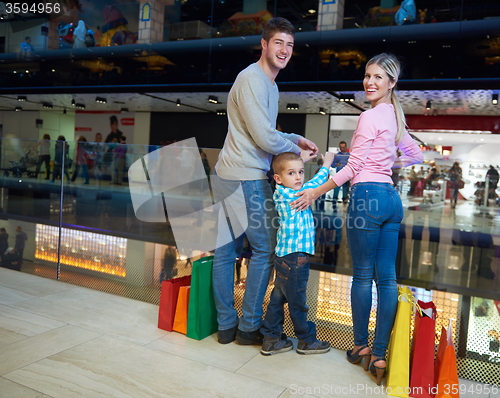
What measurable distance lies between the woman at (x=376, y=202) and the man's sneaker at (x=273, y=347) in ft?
1.02

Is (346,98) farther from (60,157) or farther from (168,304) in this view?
(168,304)

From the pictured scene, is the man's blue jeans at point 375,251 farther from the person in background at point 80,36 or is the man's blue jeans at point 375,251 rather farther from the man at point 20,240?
the person in background at point 80,36

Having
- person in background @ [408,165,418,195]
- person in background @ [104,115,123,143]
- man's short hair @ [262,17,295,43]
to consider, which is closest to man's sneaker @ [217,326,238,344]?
man's short hair @ [262,17,295,43]

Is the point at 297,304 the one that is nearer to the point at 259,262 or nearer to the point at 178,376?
the point at 259,262

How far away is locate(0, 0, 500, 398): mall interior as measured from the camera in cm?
168

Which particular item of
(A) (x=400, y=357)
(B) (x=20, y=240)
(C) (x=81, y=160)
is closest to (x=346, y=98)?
(C) (x=81, y=160)

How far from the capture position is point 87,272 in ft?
9.64

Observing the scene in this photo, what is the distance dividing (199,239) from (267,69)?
2.01m

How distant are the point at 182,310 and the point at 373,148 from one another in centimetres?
113

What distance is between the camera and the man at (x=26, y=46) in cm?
1307

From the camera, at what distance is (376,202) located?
160 cm

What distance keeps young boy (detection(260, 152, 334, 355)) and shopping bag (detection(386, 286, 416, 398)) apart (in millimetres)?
373

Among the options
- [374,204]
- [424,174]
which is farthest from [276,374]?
[424,174]

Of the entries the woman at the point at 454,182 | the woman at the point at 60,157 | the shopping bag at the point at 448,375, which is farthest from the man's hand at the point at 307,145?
the woman at the point at 454,182
